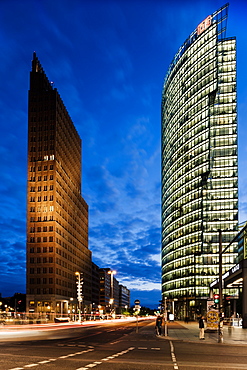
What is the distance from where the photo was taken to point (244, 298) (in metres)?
51.6

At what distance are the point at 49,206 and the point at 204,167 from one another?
167 feet

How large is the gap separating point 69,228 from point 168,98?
59.6 m

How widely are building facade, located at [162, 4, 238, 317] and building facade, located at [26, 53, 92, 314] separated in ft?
122

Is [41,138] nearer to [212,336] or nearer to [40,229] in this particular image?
[40,229]

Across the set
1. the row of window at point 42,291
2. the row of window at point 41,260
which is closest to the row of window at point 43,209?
the row of window at point 41,260

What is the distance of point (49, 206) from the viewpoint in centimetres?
14475

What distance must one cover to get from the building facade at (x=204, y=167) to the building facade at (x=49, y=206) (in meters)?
37.3

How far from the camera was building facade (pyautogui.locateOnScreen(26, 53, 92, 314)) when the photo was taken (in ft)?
452

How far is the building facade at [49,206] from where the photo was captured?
138 metres

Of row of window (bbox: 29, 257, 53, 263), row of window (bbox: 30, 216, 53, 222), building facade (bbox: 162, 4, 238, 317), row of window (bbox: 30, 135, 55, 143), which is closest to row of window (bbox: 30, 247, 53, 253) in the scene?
row of window (bbox: 29, 257, 53, 263)

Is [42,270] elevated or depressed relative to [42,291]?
elevated

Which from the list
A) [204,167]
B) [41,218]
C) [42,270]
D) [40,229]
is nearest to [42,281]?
[42,270]

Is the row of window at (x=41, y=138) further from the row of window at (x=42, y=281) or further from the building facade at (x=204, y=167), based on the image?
the row of window at (x=42, y=281)

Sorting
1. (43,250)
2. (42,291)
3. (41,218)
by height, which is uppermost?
(41,218)
